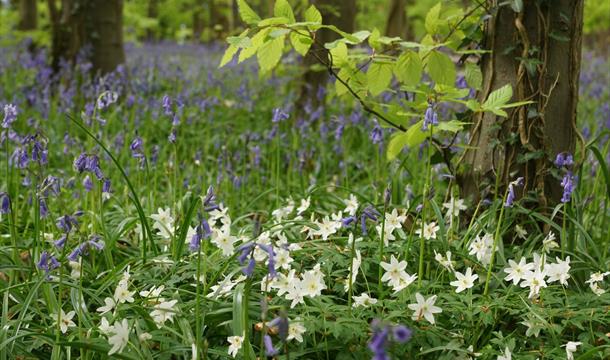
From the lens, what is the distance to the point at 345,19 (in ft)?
22.2

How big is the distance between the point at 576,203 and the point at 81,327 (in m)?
2.07

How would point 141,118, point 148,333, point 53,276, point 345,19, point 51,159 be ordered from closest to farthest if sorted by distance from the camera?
point 148,333
point 53,276
point 51,159
point 141,118
point 345,19

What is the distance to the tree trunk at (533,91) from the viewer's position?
307 cm

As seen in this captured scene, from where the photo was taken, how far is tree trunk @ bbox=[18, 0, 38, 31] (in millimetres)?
14344

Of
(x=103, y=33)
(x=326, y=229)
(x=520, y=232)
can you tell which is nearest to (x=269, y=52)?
(x=326, y=229)

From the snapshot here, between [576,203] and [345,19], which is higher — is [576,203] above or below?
below

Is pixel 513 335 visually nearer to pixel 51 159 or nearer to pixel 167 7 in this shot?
pixel 51 159

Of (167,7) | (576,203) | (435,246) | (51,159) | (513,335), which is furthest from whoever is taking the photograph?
(167,7)

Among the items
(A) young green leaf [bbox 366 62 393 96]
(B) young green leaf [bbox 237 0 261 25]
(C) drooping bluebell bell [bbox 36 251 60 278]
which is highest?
(B) young green leaf [bbox 237 0 261 25]

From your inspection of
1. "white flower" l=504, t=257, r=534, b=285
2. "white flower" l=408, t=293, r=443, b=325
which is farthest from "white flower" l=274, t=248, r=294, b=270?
"white flower" l=504, t=257, r=534, b=285

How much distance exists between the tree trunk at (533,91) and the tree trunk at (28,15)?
43.1ft

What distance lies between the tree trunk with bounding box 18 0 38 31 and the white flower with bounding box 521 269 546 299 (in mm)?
13885

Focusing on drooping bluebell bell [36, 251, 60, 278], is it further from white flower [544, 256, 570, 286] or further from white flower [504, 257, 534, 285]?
white flower [544, 256, 570, 286]

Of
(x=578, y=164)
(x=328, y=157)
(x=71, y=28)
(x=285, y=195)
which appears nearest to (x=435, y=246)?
(x=578, y=164)
